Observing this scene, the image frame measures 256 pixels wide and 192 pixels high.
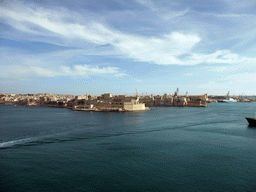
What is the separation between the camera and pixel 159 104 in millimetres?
72062

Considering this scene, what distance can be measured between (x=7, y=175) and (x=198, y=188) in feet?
23.5

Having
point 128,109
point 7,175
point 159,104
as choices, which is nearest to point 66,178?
point 7,175

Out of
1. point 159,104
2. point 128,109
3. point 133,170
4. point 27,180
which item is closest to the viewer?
point 27,180

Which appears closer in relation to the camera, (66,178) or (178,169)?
(66,178)

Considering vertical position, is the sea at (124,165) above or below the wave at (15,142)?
below

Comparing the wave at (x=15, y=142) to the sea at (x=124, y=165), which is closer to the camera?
the sea at (x=124, y=165)

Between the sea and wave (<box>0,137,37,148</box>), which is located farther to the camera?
wave (<box>0,137,37,148</box>)

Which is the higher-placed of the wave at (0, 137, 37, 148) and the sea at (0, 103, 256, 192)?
the wave at (0, 137, 37, 148)

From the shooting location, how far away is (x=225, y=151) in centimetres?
1103

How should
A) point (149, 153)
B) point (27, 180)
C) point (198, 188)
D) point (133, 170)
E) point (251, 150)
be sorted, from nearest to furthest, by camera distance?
point (198, 188) → point (27, 180) → point (133, 170) → point (149, 153) → point (251, 150)

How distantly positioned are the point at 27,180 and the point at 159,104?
66764 millimetres

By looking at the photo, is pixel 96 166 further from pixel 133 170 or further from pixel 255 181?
pixel 255 181

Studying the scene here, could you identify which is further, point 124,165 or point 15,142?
A: point 15,142

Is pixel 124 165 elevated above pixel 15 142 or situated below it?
below
